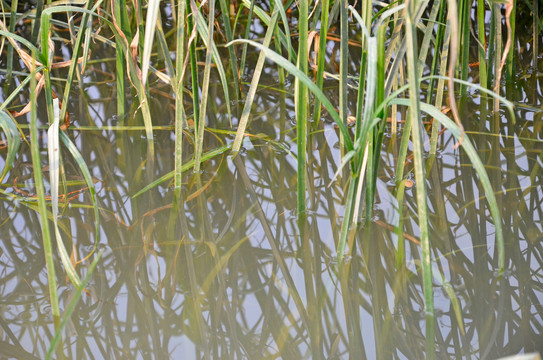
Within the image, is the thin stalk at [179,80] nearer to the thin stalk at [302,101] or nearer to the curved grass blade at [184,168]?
the curved grass blade at [184,168]

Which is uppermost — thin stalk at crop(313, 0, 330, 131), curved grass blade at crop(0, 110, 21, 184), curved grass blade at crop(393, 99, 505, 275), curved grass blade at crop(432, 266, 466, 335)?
thin stalk at crop(313, 0, 330, 131)

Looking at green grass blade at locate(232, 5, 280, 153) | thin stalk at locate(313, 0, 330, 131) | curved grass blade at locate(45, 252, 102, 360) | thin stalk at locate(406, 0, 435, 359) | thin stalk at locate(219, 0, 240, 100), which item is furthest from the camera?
thin stalk at locate(219, 0, 240, 100)

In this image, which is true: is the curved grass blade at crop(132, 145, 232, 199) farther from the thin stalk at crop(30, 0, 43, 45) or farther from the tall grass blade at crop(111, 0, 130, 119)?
the thin stalk at crop(30, 0, 43, 45)

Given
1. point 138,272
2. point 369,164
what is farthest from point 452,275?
point 138,272

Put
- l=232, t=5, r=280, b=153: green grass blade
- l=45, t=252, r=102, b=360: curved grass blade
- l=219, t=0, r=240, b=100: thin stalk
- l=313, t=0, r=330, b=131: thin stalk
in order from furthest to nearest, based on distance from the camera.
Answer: l=219, t=0, r=240, b=100: thin stalk
l=232, t=5, r=280, b=153: green grass blade
l=313, t=0, r=330, b=131: thin stalk
l=45, t=252, r=102, b=360: curved grass blade

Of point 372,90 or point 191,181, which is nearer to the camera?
point 372,90

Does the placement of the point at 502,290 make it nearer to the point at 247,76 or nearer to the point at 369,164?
the point at 369,164

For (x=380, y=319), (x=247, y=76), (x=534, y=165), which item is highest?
(x=247, y=76)

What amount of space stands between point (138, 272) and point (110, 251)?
6 centimetres

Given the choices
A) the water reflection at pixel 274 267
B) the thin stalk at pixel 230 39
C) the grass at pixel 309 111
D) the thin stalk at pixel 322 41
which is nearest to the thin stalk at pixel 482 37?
the grass at pixel 309 111

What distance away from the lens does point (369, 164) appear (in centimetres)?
80

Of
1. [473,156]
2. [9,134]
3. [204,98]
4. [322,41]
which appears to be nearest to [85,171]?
[9,134]

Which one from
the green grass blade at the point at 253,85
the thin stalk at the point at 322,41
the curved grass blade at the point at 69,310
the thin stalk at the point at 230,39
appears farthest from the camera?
the thin stalk at the point at 230,39


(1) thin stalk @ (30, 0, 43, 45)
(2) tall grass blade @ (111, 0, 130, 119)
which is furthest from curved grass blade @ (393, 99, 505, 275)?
(1) thin stalk @ (30, 0, 43, 45)
